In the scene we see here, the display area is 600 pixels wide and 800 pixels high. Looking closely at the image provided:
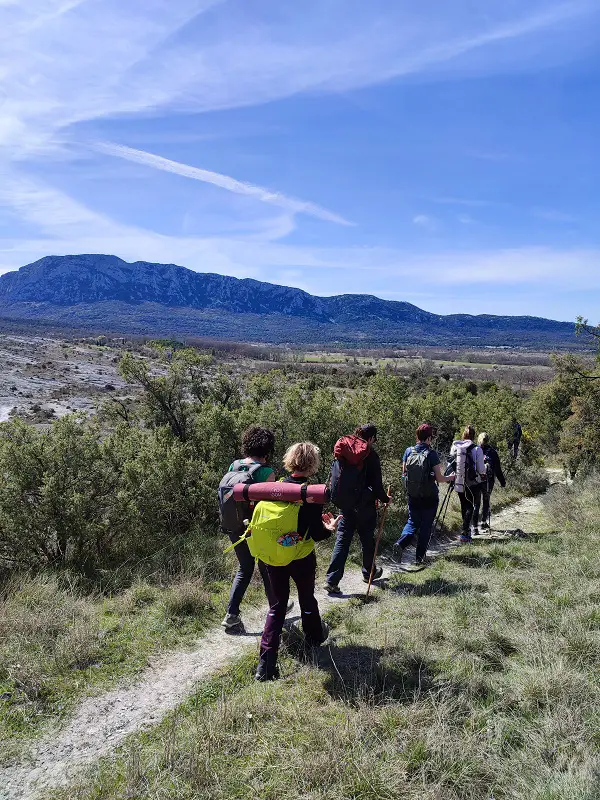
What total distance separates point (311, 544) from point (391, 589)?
254cm

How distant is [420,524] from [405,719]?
3859mm

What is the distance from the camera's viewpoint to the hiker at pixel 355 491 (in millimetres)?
5555

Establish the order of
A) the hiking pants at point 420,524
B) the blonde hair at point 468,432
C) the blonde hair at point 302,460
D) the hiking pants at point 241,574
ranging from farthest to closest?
the blonde hair at point 468,432 < the hiking pants at point 420,524 < the hiking pants at point 241,574 < the blonde hair at point 302,460

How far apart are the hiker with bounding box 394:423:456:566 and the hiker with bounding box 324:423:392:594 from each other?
102cm

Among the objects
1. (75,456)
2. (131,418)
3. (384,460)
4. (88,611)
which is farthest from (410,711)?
(131,418)

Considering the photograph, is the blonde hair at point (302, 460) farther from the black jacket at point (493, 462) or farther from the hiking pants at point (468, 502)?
the black jacket at point (493, 462)

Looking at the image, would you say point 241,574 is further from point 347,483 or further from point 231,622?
point 347,483

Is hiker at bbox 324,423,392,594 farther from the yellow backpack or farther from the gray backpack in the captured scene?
the yellow backpack

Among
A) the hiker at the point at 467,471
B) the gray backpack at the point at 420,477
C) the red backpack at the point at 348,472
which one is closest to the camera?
the red backpack at the point at 348,472

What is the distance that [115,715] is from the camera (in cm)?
356

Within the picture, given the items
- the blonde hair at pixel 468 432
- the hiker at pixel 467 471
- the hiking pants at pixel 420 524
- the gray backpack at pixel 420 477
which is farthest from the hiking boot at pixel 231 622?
the blonde hair at pixel 468 432

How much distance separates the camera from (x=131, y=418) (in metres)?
14.7

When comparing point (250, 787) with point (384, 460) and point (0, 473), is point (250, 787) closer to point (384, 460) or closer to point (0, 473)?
point (0, 473)

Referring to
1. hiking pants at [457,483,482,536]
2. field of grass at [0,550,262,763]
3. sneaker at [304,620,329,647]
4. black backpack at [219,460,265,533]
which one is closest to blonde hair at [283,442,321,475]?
black backpack at [219,460,265,533]
